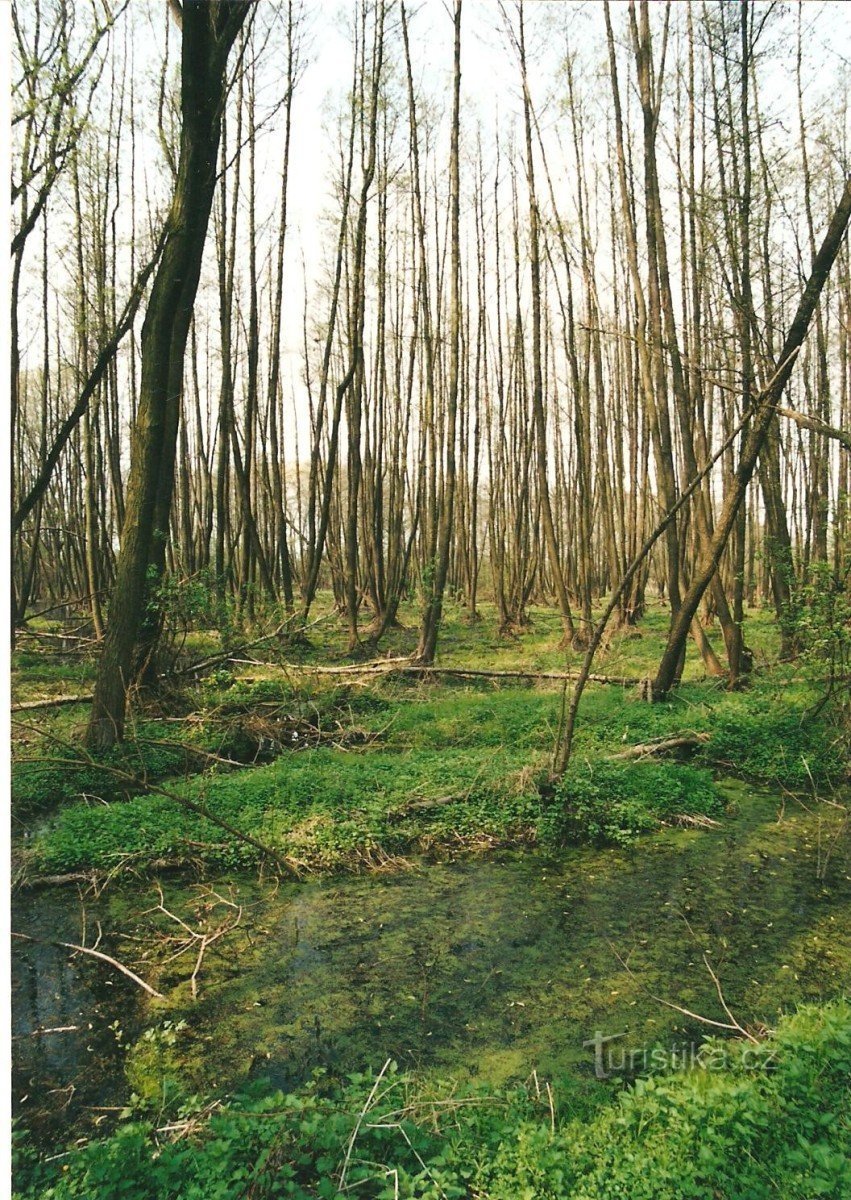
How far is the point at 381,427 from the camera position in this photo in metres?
14.6

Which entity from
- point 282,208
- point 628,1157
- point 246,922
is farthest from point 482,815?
point 282,208

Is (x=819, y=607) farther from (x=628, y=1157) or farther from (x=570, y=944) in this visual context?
(x=628, y=1157)

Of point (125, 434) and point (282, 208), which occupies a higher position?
point (282, 208)

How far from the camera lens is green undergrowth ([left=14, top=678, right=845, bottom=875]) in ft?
16.2

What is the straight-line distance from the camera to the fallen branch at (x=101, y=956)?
3.32 m

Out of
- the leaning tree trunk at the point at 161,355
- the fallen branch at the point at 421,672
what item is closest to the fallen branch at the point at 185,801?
the leaning tree trunk at the point at 161,355

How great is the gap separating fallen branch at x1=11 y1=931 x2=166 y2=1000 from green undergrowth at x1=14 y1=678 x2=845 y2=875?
783 mm

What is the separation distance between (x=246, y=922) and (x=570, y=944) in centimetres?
176

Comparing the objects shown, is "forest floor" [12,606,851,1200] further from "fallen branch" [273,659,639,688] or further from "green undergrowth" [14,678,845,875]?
"fallen branch" [273,659,639,688]

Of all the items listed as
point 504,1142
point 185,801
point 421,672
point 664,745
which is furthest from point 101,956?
point 421,672

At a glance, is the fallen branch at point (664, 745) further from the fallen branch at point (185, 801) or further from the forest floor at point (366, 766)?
the fallen branch at point (185, 801)

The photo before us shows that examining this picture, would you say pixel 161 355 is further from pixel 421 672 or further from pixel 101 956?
pixel 421 672

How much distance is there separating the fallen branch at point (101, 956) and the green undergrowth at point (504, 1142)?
730mm

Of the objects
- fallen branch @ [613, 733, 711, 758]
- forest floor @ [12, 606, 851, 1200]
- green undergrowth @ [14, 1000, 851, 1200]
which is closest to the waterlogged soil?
forest floor @ [12, 606, 851, 1200]
